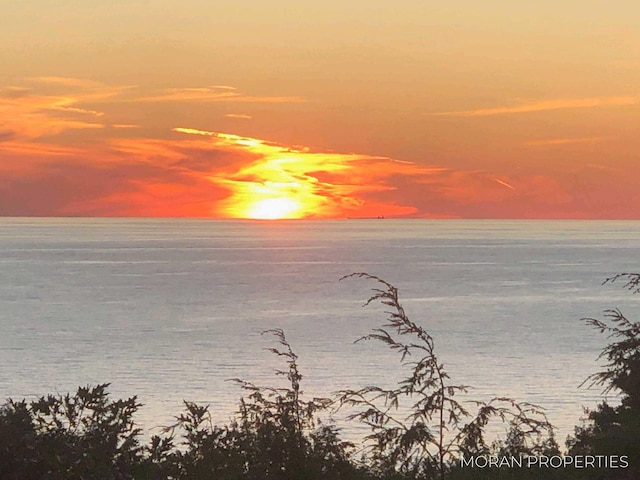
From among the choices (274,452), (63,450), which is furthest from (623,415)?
(63,450)

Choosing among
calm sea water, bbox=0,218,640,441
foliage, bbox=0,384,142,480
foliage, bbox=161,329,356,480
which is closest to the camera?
foliage, bbox=161,329,356,480

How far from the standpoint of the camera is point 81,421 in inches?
624

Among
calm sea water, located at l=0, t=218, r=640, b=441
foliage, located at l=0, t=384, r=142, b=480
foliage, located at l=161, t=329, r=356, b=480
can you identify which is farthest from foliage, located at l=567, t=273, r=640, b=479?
calm sea water, located at l=0, t=218, r=640, b=441

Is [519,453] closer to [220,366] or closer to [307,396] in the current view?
[307,396]

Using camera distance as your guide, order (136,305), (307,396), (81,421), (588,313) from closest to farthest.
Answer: (81,421) → (307,396) → (588,313) → (136,305)

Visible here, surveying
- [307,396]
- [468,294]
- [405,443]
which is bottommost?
[405,443]

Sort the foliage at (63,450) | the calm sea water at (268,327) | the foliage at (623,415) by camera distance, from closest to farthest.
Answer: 1. the foliage at (63,450)
2. the foliage at (623,415)
3. the calm sea water at (268,327)

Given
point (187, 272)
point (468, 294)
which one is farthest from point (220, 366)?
point (187, 272)

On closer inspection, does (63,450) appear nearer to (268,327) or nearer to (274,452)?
(274,452)

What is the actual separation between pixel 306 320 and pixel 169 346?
21798 mm

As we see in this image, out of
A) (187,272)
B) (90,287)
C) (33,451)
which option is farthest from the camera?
(187,272)

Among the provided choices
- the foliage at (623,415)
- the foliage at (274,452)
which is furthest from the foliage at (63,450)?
the foliage at (623,415)

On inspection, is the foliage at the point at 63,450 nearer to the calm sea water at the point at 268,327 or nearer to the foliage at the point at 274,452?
the foliage at the point at 274,452

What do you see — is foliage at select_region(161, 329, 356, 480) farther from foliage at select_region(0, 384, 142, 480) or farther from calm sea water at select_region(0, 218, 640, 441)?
calm sea water at select_region(0, 218, 640, 441)
